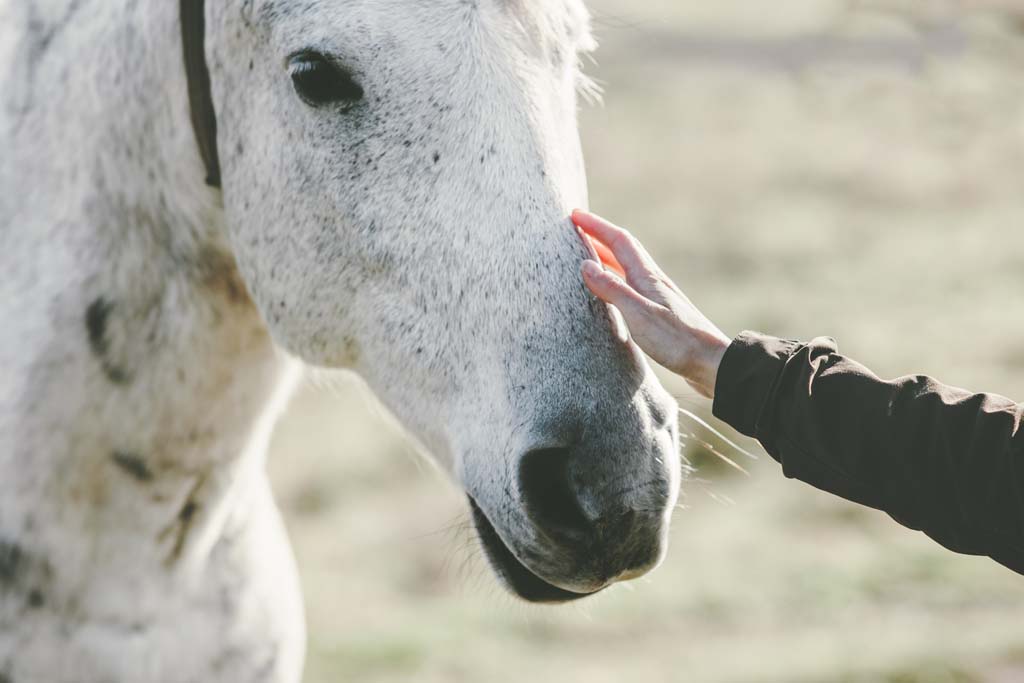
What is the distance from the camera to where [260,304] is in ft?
6.81

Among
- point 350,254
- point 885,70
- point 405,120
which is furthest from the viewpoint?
point 885,70

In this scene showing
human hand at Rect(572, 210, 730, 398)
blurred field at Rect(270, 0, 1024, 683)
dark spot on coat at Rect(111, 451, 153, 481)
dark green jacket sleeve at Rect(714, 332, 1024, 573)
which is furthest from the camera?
blurred field at Rect(270, 0, 1024, 683)

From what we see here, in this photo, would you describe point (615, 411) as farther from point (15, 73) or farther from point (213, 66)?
point (15, 73)

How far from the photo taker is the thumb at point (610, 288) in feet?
5.63

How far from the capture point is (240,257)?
6.80 ft

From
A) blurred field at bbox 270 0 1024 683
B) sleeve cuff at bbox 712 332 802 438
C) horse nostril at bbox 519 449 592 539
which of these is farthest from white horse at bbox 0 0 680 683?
blurred field at bbox 270 0 1024 683

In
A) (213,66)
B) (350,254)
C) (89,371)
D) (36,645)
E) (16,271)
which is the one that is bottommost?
(36,645)

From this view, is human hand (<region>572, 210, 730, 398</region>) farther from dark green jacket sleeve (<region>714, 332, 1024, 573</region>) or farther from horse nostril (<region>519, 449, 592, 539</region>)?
horse nostril (<region>519, 449, 592, 539</region>)

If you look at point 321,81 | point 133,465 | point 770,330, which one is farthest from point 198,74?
point 770,330

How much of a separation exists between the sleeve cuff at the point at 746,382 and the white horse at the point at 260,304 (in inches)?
4.2

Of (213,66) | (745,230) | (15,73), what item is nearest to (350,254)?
(213,66)

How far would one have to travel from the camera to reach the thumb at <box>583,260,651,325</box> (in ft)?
5.63

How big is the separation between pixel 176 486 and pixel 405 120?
0.91 meters

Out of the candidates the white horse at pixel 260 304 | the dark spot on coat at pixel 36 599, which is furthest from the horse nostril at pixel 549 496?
the dark spot on coat at pixel 36 599
